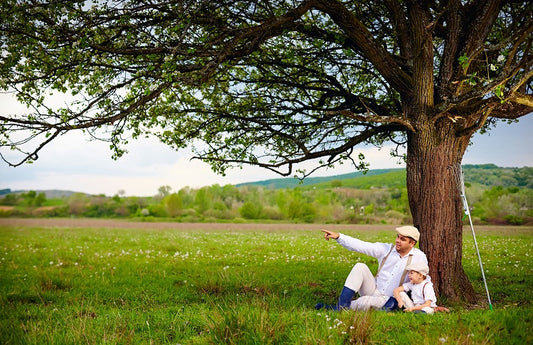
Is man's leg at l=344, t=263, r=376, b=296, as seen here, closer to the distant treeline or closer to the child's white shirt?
the child's white shirt

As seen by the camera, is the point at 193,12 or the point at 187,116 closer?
the point at 193,12

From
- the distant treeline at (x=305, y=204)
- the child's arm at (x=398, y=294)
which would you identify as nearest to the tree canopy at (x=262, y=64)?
the child's arm at (x=398, y=294)

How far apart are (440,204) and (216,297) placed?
5490 millimetres

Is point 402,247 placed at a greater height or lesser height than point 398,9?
lesser

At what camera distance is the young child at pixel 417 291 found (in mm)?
7180

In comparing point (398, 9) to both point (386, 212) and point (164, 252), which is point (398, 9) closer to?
point (164, 252)

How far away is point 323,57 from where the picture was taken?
12.7 meters

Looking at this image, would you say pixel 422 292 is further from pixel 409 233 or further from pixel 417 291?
pixel 409 233

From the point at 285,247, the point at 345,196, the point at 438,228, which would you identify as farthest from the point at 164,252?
the point at 345,196

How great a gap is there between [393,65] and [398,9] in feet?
4.78

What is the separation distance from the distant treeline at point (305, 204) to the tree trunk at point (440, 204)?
99.7ft

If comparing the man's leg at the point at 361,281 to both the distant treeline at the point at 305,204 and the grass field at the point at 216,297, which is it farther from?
the distant treeline at the point at 305,204

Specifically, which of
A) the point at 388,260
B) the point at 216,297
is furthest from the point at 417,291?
the point at 216,297

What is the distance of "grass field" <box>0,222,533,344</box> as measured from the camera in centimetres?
562
